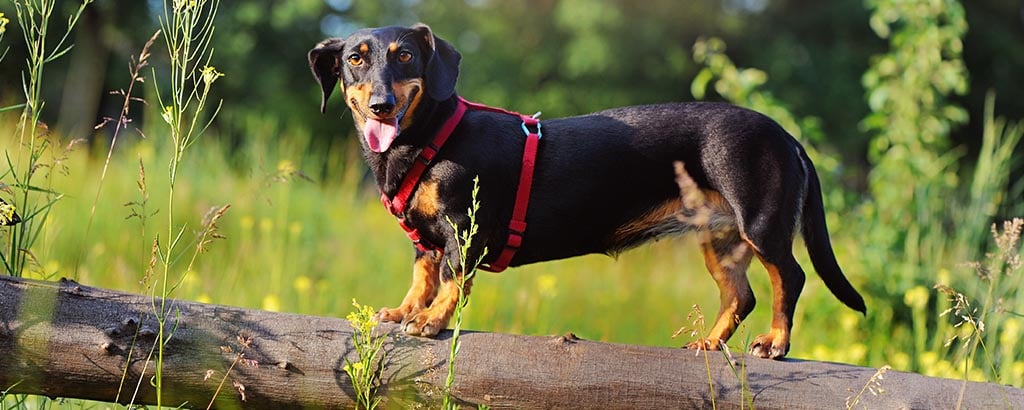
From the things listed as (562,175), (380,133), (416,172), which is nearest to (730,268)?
(562,175)

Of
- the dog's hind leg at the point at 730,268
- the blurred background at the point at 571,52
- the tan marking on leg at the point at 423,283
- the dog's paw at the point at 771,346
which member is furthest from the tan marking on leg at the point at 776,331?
the blurred background at the point at 571,52

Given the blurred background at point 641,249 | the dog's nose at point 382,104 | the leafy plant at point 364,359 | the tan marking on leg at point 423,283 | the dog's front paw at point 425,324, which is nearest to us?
the leafy plant at point 364,359

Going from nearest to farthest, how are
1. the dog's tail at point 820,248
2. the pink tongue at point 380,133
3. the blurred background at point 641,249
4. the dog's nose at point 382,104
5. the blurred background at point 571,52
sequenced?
the dog's nose at point 382,104
the pink tongue at point 380,133
the dog's tail at point 820,248
the blurred background at point 641,249
the blurred background at point 571,52

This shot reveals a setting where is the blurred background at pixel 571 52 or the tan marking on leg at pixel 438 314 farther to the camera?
the blurred background at pixel 571 52

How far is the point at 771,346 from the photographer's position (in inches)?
115

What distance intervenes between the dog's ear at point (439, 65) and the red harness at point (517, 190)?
3.4 inches

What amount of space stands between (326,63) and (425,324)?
3.45 feet

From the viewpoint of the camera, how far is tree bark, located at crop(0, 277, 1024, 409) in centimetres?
236

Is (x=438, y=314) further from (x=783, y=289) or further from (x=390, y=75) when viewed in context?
(x=783, y=289)

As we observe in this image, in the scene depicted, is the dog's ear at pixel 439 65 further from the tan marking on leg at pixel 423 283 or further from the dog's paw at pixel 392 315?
the dog's paw at pixel 392 315

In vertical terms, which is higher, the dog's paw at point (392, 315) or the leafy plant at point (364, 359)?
the leafy plant at point (364, 359)

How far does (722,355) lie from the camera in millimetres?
2697

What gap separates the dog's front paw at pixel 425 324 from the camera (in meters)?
2.70

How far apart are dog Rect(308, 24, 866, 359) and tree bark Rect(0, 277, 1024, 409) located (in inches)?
14.1
